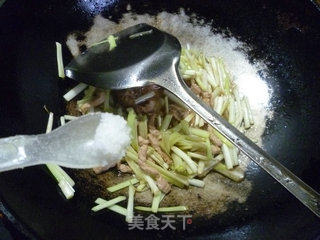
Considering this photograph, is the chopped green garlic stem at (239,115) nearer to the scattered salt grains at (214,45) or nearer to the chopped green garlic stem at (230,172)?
the scattered salt grains at (214,45)

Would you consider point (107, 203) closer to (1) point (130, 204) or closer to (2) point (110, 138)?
(1) point (130, 204)

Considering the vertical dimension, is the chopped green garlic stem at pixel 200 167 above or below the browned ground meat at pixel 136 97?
below

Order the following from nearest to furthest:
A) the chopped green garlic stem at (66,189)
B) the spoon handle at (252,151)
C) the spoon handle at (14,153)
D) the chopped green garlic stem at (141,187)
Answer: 1. the spoon handle at (14,153)
2. the spoon handle at (252,151)
3. the chopped green garlic stem at (66,189)
4. the chopped green garlic stem at (141,187)

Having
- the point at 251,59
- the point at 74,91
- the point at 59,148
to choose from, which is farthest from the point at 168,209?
the point at 251,59

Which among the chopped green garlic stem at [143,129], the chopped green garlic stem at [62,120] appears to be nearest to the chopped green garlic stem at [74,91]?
the chopped green garlic stem at [62,120]

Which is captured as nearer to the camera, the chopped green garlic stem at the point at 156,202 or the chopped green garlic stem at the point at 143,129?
the chopped green garlic stem at the point at 156,202

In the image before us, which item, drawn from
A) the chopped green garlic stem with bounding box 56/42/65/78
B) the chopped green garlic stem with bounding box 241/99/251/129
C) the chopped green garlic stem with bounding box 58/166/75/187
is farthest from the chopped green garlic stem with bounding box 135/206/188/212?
the chopped green garlic stem with bounding box 56/42/65/78
